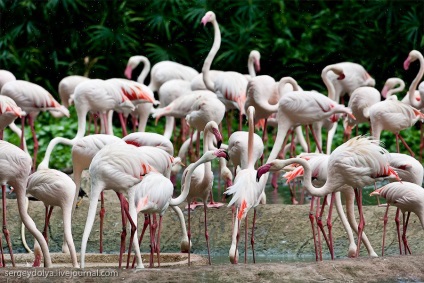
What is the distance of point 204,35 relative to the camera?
13.5 m

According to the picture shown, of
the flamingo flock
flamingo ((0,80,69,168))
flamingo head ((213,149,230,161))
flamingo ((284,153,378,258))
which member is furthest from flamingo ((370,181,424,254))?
flamingo ((0,80,69,168))

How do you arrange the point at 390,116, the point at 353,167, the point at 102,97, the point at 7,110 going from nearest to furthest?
1. the point at 353,167
2. the point at 7,110
3. the point at 390,116
4. the point at 102,97

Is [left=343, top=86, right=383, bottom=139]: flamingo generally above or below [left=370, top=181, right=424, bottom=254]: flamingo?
above

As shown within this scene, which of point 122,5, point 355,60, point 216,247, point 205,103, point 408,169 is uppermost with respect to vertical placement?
point 122,5

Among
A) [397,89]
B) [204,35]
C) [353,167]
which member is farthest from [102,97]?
[204,35]

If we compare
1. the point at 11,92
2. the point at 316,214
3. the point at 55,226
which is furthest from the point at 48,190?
the point at 11,92

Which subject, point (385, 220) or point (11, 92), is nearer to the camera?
point (385, 220)

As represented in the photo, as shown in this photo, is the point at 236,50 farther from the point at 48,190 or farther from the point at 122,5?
the point at 48,190

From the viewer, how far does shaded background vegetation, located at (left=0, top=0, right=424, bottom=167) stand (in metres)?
13.0

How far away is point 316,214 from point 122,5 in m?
7.54

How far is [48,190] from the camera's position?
5.59 meters

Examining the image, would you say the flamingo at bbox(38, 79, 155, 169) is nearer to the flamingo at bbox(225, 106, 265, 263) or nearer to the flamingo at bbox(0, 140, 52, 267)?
the flamingo at bbox(0, 140, 52, 267)

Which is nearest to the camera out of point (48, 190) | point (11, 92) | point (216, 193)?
point (48, 190)

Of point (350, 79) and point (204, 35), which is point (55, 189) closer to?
point (350, 79)
